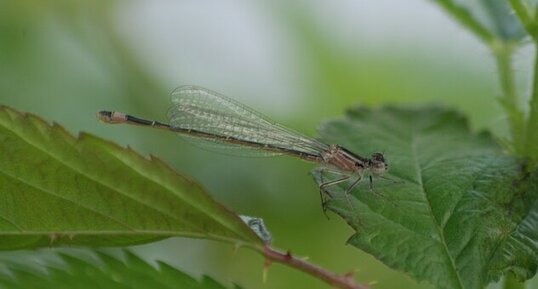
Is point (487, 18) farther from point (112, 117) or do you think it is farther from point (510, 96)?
point (112, 117)

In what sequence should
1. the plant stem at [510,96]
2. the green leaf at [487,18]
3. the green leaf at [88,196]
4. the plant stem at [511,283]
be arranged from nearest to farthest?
the green leaf at [88,196]
the plant stem at [511,283]
the plant stem at [510,96]
the green leaf at [487,18]

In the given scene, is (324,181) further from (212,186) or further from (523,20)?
(212,186)

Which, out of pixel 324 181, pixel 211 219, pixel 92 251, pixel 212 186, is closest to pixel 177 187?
pixel 211 219

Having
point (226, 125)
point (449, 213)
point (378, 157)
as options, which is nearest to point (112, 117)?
point (226, 125)

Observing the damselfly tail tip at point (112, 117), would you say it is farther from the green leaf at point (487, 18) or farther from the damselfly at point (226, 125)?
the green leaf at point (487, 18)

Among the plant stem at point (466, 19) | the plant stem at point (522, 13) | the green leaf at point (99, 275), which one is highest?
the plant stem at point (466, 19)

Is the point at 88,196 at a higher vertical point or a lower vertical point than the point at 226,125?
lower

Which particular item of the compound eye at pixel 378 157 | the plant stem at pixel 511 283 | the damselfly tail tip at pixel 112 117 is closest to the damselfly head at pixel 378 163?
the compound eye at pixel 378 157
